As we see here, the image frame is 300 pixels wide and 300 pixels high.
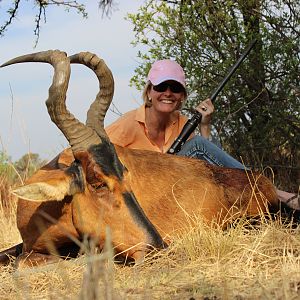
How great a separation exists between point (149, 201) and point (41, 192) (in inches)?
42.0

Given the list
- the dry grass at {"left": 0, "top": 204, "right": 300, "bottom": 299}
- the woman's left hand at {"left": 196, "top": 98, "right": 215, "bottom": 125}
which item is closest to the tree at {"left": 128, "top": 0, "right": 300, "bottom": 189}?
the woman's left hand at {"left": 196, "top": 98, "right": 215, "bottom": 125}

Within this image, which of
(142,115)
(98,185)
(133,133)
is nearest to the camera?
(98,185)

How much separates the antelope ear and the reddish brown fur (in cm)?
7

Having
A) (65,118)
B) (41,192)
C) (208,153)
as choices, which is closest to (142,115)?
(208,153)

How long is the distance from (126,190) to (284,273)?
151 centimetres

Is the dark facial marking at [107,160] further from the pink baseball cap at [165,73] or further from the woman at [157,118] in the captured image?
the pink baseball cap at [165,73]

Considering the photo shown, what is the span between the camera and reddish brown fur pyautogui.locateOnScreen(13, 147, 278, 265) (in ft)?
16.6

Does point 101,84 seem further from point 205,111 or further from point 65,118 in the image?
point 205,111

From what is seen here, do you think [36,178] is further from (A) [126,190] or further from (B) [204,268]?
(B) [204,268]

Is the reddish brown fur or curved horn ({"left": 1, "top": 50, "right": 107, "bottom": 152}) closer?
the reddish brown fur

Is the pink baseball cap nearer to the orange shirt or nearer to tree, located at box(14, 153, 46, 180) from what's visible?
the orange shirt

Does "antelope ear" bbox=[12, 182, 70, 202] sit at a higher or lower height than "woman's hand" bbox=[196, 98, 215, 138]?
lower

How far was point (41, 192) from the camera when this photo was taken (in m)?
4.98

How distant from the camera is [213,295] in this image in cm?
367
